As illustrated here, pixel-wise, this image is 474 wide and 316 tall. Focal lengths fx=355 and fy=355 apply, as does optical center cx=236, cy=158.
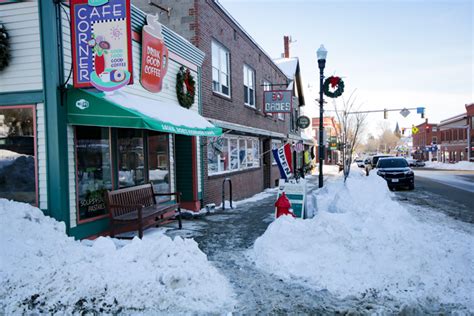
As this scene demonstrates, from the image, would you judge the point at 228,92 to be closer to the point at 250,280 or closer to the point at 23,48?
the point at 23,48

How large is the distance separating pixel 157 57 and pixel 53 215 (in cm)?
453

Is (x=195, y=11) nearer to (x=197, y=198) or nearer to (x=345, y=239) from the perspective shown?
(x=197, y=198)

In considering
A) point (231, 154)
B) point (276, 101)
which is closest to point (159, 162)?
point (231, 154)

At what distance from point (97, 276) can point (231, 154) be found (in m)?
9.71

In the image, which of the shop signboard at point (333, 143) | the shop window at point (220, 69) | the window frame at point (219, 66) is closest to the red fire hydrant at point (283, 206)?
the window frame at point (219, 66)

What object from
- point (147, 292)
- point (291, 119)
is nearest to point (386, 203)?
point (147, 292)

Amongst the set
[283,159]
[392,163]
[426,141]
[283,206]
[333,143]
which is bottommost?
[283,206]

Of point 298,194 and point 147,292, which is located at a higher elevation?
point 298,194

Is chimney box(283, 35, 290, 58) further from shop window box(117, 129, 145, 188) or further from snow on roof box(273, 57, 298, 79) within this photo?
shop window box(117, 129, 145, 188)

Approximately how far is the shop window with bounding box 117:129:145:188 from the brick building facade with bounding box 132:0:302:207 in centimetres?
265

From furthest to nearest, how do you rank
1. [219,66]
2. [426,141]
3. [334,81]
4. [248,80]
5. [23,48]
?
1. [426,141]
2. [248,80]
3. [219,66]
4. [334,81]
5. [23,48]

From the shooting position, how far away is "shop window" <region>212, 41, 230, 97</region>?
505 inches

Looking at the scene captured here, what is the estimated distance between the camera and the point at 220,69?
13281 millimetres

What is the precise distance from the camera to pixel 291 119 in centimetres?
2688
